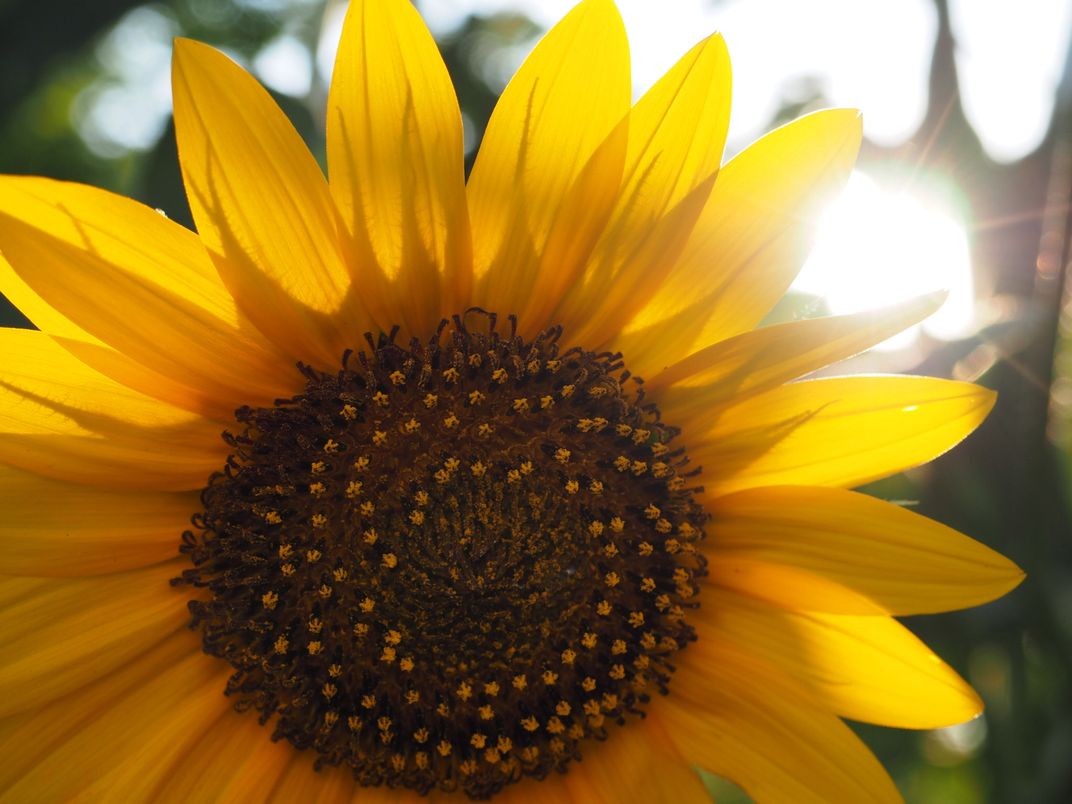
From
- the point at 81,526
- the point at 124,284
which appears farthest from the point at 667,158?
the point at 81,526

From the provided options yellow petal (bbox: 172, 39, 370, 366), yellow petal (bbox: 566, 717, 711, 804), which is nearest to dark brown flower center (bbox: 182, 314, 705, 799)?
yellow petal (bbox: 566, 717, 711, 804)

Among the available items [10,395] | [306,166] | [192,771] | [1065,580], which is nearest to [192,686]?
[192,771]

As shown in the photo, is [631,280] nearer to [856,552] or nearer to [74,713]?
[856,552]

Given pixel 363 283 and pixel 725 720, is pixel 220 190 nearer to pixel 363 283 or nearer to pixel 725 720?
pixel 363 283

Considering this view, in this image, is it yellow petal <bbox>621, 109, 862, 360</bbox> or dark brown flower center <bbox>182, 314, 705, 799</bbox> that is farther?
dark brown flower center <bbox>182, 314, 705, 799</bbox>

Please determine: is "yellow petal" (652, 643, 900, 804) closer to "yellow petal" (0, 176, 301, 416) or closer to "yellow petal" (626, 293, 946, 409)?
"yellow petal" (626, 293, 946, 409)

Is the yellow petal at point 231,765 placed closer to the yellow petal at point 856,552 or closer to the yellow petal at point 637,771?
the yellow petal at point 637,771
